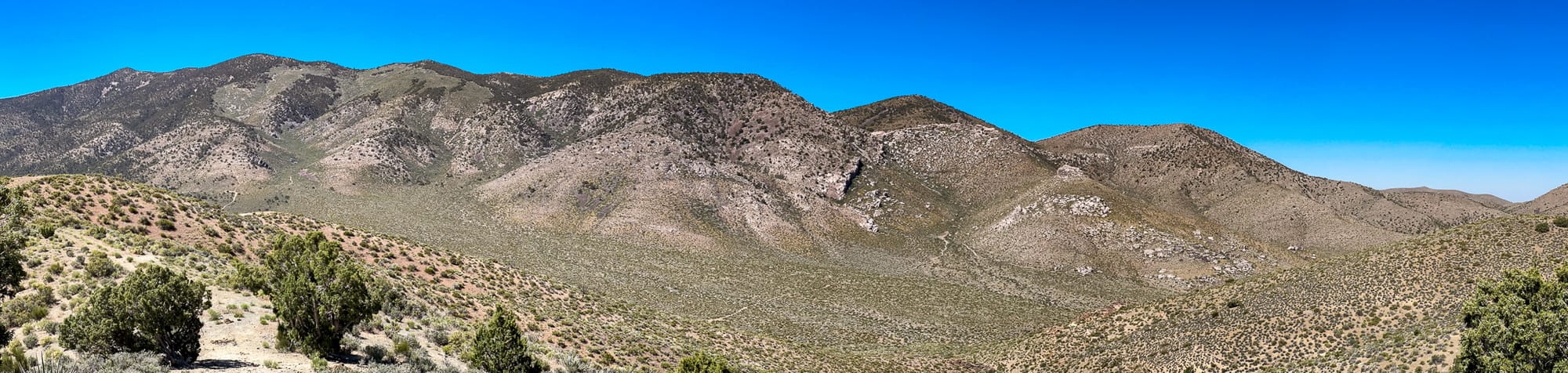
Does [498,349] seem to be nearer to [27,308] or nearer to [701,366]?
[701,366]

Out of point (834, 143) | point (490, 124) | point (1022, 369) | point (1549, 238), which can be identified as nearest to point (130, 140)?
point (490, 124)

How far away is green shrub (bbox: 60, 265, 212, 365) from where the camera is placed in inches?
589

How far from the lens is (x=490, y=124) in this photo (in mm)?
100875

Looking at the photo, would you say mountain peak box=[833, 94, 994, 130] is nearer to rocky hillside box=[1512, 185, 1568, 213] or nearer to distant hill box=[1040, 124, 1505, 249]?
distant hill box=[1040, 124, 1505, 249]

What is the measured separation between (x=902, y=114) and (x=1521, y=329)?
103m

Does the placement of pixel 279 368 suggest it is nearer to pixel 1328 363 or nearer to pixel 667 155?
pixel 1328 363

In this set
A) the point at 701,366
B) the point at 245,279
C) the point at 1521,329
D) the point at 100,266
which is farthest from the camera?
the point at 245,279

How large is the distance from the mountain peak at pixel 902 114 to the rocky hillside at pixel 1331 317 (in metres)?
78.5

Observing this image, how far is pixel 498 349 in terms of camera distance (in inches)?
790

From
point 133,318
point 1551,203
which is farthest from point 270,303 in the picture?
point 1551,203

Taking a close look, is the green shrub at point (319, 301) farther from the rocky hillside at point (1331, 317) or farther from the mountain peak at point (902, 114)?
the mountain peak at point (902, 114)

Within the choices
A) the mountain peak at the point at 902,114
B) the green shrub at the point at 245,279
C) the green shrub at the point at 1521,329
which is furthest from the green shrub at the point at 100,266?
the mountain peak at the point at 902,114

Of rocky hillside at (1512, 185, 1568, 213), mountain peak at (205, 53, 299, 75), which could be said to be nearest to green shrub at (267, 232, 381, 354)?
rocky hillside at (1512, 185, 1568, 213)

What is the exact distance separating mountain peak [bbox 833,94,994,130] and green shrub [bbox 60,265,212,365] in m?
102
